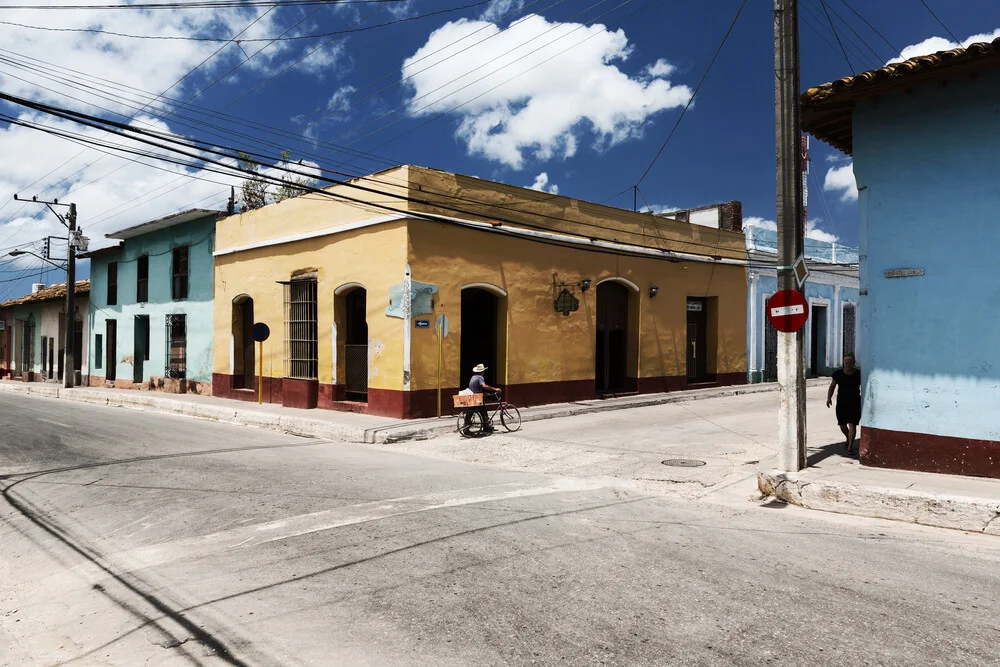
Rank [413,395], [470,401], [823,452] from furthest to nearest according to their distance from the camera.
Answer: [413,395], [470,401], [823,452]

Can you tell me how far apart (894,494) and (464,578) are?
191 inches

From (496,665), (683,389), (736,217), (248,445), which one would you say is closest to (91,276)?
(248,445)

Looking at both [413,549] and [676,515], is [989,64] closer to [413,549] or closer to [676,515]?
[676,515]

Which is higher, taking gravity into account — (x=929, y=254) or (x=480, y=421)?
(x=929, y=254)

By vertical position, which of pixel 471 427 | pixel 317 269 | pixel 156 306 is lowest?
pixel 471 427

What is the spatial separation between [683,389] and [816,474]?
44.1ft

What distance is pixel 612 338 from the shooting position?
777 inches

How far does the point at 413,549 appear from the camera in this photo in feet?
17.7

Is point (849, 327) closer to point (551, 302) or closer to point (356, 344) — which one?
point (551, 302)

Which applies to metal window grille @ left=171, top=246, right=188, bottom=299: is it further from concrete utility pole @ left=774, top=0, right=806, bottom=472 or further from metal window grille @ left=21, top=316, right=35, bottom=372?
concrete utility pole @ left=774, top=0, right=806, bottom=472

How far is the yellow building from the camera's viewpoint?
15125 mm

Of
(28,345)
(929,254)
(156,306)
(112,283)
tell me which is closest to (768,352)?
(929,254)

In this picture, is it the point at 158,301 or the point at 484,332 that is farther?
the point at 158,301

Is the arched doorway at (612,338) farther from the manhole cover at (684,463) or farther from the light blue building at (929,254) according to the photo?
the light blue building at (929,254)
